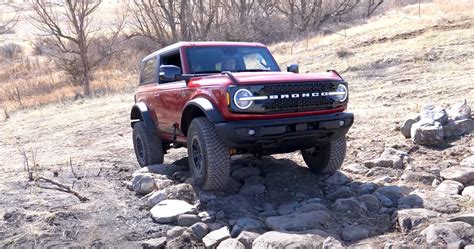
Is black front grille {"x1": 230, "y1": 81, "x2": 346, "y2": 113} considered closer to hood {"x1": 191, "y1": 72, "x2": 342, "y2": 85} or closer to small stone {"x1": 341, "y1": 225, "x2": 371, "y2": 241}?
hood {"x1": 191, "y1": 72, "x2": 342, "y2": 85}

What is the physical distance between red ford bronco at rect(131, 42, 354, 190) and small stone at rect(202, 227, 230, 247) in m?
0.91

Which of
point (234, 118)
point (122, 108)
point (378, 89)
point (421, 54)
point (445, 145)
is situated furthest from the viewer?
point (122, 108)

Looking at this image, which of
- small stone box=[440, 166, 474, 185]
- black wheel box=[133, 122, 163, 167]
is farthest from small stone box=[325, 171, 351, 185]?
black wheel box=[133, 122, 163, 167]

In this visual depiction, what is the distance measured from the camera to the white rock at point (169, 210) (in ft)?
18.7

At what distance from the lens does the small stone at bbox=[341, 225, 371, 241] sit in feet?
16.1

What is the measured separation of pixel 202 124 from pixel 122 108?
12.5 m

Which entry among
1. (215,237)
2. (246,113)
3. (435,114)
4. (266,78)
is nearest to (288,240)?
(215,237)

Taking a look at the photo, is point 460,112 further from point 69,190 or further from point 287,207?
point 69,190

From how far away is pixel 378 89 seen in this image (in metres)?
13.0

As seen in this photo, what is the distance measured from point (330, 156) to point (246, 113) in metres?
1.60

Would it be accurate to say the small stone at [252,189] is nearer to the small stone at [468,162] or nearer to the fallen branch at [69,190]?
the fallen branch at [69,190]

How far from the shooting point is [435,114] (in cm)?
782

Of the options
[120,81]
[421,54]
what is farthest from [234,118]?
[120,81]

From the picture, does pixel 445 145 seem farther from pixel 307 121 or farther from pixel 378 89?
pixel 378 89
